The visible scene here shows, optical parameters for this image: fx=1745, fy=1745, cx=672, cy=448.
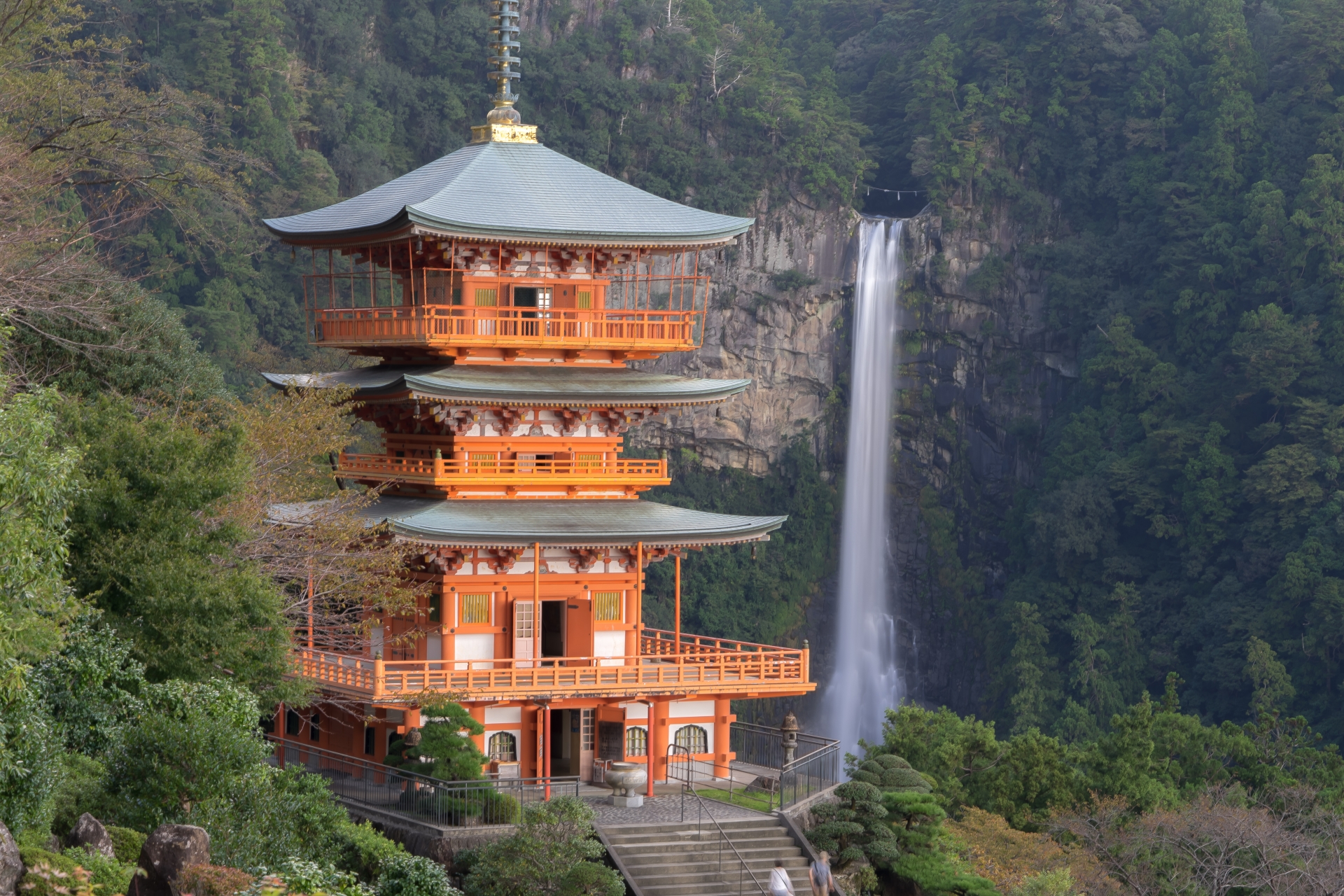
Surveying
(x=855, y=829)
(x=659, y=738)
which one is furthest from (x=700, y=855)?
(x=659, y=738)

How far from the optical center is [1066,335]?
2785 inches

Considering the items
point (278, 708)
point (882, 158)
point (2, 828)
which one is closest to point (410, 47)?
point (882, 158)

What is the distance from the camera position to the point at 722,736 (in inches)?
1159

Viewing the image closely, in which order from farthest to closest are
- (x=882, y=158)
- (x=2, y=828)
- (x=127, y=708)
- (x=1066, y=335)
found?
(x=882, y=158) → (x=1066, y=335) → (x=127, y=708) → (x=2, y=828)

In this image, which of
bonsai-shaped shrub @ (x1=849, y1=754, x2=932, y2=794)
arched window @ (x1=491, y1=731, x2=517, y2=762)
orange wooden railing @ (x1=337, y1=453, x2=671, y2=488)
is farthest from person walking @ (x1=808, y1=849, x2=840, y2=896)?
orange wooden railing @ (x1=337, y1=453, x2=671, y2=488)

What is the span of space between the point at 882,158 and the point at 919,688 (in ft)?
80.4

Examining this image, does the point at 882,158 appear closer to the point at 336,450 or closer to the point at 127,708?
the point at 336,450

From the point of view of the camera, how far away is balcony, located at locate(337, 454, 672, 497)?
96.9 feet

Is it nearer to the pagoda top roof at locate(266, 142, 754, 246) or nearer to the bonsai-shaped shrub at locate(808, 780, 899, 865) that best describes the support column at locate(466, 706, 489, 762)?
the bonsai-shaped shrub at locate(808, 780, 899, 865)

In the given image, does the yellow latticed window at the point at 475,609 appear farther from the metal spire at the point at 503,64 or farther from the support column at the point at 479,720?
the metal spire at the point at 503,64

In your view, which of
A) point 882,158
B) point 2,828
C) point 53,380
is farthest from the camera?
point 882,158

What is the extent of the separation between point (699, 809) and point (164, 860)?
11.1 meters

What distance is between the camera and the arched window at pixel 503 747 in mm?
28125

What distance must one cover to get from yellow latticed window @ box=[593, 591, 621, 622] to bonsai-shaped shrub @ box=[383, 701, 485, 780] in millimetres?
4239
